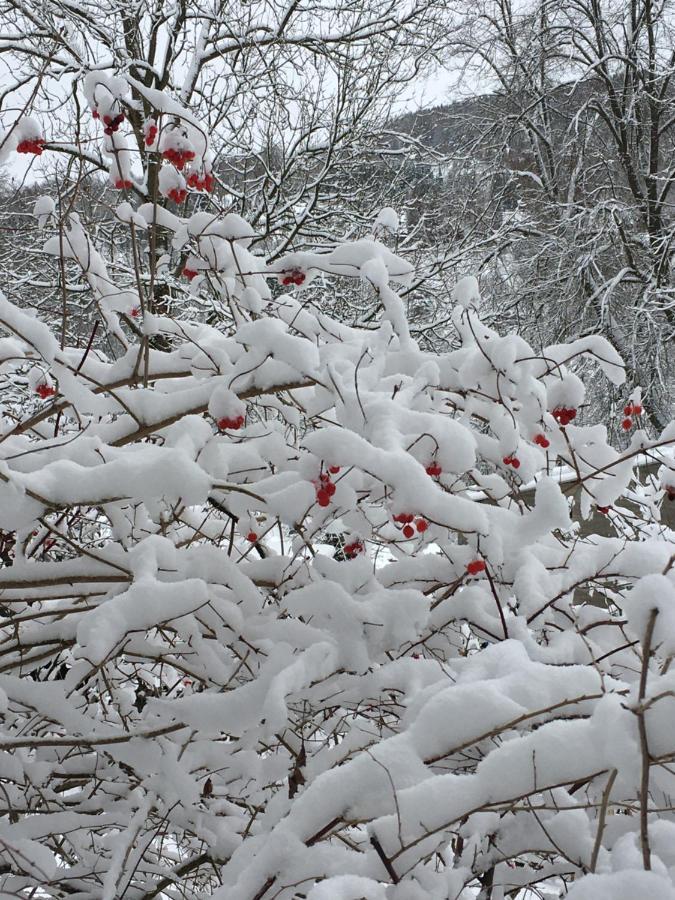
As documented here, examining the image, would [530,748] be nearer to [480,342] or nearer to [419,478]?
[419,478]

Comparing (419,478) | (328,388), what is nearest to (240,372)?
(328,388)

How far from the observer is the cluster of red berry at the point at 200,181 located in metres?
2.16

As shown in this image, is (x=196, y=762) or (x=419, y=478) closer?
(x=419, y=478)

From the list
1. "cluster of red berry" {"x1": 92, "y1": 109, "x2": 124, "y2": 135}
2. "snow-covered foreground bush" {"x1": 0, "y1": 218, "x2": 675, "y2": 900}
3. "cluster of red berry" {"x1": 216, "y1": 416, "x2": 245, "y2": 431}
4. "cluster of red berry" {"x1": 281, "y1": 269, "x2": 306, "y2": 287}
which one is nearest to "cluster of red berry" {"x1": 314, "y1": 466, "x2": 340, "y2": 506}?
"snow-covered foreground bush" {"x1": 0, "y1": 218, "x2": 675, "y2": 900}

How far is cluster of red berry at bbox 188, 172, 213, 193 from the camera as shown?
216 centimetres

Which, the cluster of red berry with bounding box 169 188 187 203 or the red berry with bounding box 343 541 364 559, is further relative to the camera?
the cluster of red berry with bounding box 169 188 187 203

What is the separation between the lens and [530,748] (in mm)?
859

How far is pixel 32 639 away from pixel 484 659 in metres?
1.15

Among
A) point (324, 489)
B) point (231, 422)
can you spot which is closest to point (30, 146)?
point (231, 422)

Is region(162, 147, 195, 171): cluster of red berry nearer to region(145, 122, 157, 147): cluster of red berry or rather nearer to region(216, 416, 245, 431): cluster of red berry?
region(145, 122, 157, 147): cluster of red berry

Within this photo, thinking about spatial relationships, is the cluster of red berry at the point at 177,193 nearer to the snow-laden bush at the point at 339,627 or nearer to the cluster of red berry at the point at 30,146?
the snow-laden bush at the point at 339,627

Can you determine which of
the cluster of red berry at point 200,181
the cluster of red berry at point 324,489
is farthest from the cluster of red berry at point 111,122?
the cluster of red berry at point 324,489

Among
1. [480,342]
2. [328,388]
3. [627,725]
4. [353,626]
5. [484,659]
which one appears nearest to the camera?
[627,725]

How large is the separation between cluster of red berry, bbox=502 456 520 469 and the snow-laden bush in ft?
0.07
